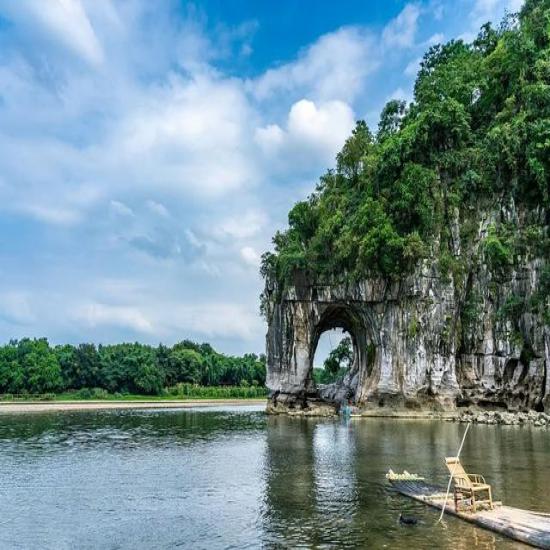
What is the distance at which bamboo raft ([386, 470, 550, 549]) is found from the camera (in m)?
11.3

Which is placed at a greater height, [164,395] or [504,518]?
[164,395]

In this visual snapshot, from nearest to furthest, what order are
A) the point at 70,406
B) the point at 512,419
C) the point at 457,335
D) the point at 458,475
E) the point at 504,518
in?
1. the point at 504,518
2. the point at 458,475
3. the point at 512,419
4. the point at 457,335
5. the point at 70,406

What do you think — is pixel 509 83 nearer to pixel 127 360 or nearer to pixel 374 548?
pixel 374 548

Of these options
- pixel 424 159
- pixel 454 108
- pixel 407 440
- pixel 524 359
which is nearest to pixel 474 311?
pixel 524 359

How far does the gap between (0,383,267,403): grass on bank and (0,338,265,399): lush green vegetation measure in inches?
5.6

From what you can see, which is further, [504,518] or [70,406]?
[70,406]

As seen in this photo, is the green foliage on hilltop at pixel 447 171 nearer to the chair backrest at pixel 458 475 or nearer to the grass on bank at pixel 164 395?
the chair backrest at pixel 458 475

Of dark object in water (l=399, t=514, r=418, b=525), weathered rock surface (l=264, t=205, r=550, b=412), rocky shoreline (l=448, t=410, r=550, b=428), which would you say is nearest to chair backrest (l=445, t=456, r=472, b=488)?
dark object in water (l=399, t=514, r=418, b=525)

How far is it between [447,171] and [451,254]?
23.3ft

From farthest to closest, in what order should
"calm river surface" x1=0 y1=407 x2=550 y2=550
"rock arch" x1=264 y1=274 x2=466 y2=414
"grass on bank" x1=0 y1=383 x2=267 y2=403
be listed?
"grass on bank" x1=0 y1=383 x2=267 y2=403 < "rock arch" x1=264 y1=274 x2=466 y2=414 < "calm river surface" x1=0 y1=407 x2=550 y2=550

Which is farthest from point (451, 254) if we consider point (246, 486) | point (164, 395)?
point (164, 395)

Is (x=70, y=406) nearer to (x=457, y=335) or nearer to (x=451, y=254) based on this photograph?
(x=457, y=335)

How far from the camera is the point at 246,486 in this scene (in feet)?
59.8

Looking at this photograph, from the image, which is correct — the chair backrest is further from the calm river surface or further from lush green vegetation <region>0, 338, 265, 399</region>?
lush green vegetation <region>0, 338, 265, 399</region>
